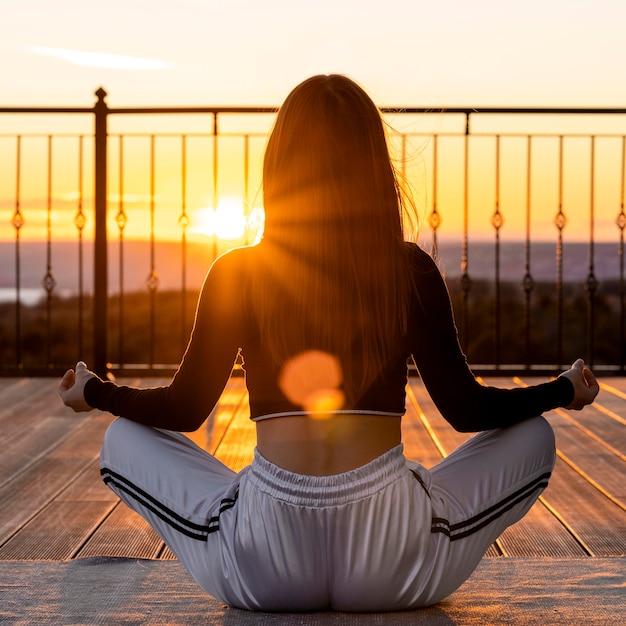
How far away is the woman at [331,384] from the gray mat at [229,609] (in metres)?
0.09

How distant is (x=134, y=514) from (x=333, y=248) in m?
1.11

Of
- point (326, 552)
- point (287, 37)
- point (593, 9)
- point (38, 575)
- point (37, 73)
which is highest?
point (593, 9)

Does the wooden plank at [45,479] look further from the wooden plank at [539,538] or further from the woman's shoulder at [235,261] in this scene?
the wooden plank at [539,538]

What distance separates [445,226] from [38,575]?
8.53 ft

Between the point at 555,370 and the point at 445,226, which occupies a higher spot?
the point at 445,226

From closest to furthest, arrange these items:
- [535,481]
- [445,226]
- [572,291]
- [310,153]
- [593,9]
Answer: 1. [310,153]
2. [535,481]
3. [445,226]
4. [593,9]
5. [572,291]

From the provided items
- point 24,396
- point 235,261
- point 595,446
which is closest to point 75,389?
point 235,261

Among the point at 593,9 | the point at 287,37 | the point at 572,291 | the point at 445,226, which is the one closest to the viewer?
the point at 287,37

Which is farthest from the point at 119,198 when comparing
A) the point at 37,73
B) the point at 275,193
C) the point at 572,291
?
the point at 572,291

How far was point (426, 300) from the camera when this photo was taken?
1407 mm

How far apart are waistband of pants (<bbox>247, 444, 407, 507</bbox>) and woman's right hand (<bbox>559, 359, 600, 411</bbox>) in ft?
1.05

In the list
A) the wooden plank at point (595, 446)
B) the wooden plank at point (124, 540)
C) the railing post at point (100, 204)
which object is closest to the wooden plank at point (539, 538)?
the wooden plank at point (595, 446)

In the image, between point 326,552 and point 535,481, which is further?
point 535,481

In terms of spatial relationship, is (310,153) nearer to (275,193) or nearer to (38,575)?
(275,193)
